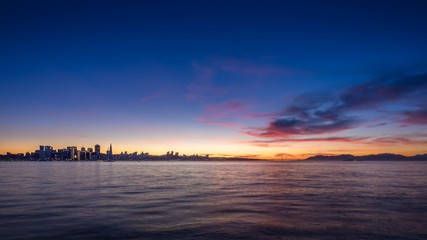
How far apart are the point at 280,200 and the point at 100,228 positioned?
2150 cm

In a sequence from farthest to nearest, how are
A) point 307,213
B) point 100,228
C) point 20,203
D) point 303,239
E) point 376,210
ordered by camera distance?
point 20,203 < point 376,210 < point 307,213 < point 100,228 < point 303,239

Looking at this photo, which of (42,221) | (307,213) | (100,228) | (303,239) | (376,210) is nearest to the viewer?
(303,239)

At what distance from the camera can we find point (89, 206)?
30125 mm

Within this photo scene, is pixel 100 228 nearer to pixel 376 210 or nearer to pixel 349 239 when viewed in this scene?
pixel 349 239

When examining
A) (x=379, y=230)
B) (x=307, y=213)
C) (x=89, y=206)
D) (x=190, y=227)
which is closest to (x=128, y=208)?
(x=89, y=206)

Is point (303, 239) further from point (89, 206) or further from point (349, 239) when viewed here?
point (89, 206)

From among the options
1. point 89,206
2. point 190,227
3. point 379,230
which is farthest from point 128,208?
point 379,230

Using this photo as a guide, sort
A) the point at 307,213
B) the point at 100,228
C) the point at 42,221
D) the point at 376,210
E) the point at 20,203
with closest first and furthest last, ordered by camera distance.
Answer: the point at 100,228, the point at 42,221, the point at 307,213, the point at 376,210, the point at 20,203

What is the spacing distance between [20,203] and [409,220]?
3717cm

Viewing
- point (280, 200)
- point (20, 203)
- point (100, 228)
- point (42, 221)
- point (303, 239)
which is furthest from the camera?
point (280, 200)

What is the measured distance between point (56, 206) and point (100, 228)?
11972 mm

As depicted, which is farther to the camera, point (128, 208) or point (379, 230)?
point (128, 208)

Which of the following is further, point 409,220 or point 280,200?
point 280,200

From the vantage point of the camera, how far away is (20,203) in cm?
3209
